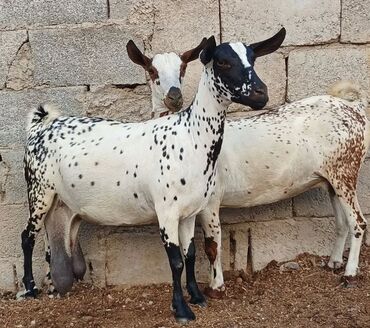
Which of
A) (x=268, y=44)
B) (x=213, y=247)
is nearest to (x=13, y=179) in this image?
(x=213, y=247)

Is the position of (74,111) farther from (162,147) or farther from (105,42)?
(162,147)

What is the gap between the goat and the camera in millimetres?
5227

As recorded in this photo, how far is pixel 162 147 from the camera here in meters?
4.73

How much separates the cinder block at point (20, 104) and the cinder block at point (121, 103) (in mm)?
128

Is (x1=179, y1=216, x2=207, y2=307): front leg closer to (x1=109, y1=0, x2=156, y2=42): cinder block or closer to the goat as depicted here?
the goat

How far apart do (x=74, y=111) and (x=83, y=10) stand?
799 millimetres

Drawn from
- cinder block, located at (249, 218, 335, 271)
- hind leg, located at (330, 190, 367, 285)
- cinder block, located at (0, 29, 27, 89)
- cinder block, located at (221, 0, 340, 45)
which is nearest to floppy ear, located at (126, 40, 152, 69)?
cinder block, located at (221, 0, 340, 45)

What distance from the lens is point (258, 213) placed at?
5.81m

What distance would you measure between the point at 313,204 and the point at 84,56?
7.28 feet

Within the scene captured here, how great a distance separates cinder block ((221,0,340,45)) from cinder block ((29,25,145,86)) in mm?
772

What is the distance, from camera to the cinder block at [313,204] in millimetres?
5840

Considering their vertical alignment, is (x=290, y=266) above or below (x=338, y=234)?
below

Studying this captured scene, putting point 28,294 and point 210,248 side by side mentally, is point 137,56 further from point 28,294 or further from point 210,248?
point 28,294

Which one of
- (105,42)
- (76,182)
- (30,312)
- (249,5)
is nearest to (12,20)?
(105,42)
